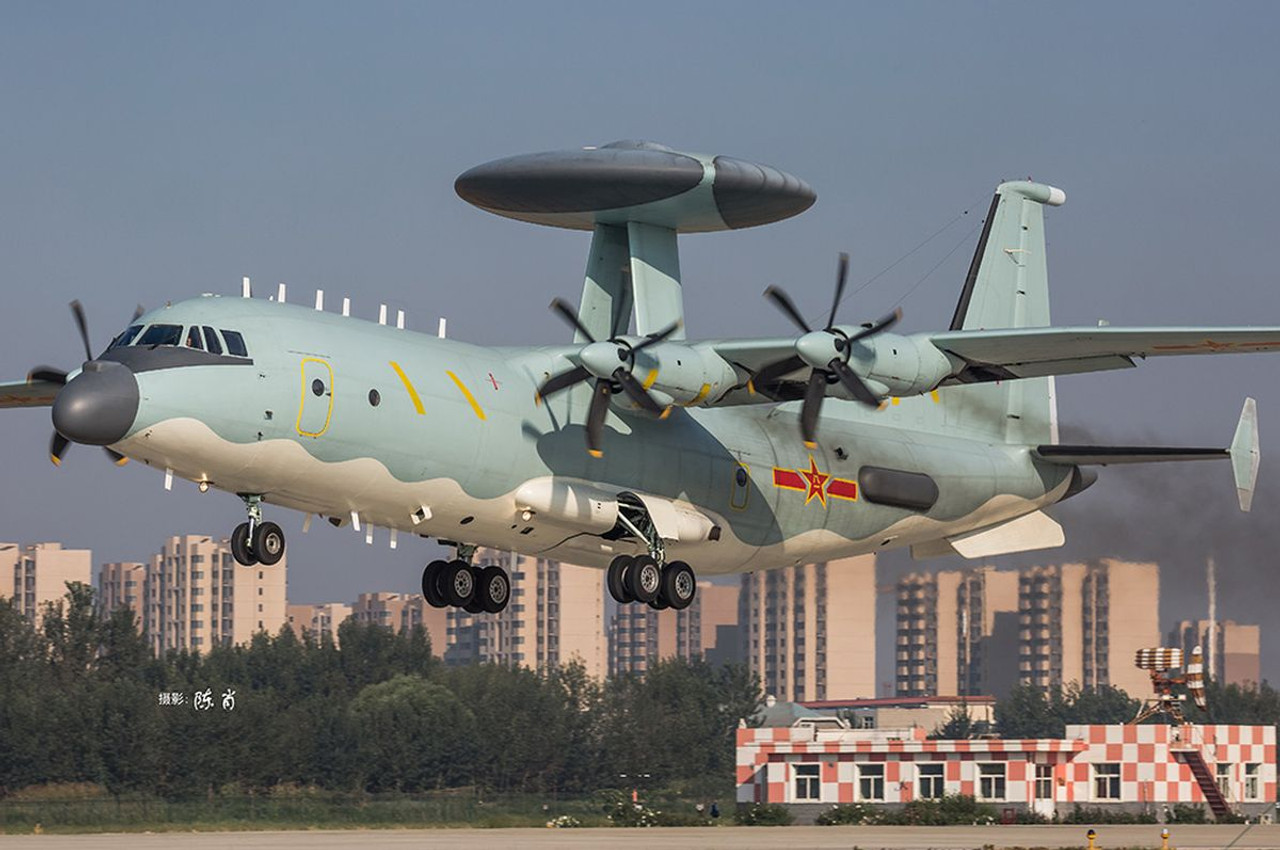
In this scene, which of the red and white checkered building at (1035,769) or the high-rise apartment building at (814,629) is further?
the high-rise apartment building at (814,629)

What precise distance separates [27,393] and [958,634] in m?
73.5

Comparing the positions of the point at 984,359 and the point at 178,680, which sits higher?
the point at 984,359

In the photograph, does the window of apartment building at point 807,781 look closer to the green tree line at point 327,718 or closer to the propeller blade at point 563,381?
the green tree line at point 327,718

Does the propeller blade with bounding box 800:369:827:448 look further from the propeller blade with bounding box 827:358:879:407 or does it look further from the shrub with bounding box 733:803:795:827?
the shrub with bounding box 733:803:795:827

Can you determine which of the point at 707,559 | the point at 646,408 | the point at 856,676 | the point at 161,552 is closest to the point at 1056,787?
the point at 707,559

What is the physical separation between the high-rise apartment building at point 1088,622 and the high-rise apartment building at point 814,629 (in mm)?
6982

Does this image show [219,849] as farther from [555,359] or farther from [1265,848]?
[1265,848]

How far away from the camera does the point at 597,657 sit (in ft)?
422

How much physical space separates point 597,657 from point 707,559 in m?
100

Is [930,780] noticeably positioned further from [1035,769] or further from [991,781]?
[1035,769]

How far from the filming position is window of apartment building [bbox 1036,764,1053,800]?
56.3 metres

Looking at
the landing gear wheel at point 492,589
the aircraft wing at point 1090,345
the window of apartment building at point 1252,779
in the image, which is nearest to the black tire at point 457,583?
the landing gear wheel at point 492,589

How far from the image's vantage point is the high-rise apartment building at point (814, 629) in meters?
60.6

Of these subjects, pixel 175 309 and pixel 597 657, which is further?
pixel 597 657
